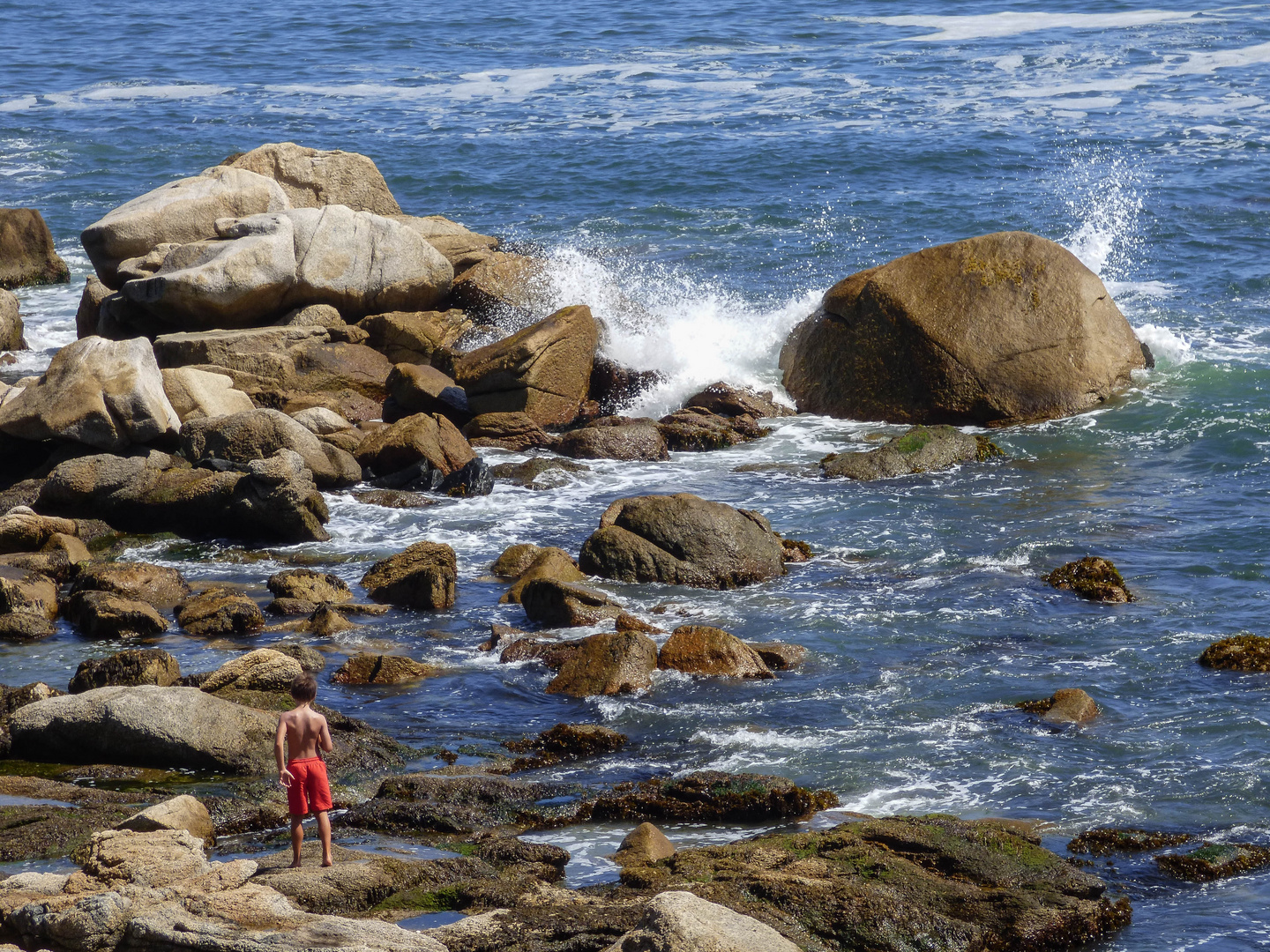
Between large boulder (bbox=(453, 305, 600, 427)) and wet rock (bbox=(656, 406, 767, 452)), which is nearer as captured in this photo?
wet rock (bbox=(656, 406, 767, 452))

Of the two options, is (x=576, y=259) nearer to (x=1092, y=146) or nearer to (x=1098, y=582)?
(x=1098, y=582)

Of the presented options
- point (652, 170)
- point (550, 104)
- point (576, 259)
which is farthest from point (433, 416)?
point (550, 104)

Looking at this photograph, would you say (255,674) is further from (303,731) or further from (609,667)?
(303,731)

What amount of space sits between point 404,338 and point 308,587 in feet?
23.6

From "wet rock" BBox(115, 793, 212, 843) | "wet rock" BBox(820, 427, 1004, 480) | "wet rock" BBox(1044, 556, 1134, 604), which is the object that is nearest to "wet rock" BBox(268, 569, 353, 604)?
"wet rock" BBox(115, 793, 212, 843)

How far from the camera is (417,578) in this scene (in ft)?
42.2

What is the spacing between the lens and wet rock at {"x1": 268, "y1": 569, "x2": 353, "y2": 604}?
1296cm

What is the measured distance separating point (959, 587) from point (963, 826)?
501cm

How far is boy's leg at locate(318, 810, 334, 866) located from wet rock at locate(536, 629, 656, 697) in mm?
3619

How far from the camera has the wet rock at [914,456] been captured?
16.3m

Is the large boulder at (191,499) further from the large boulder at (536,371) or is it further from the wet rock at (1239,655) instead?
the wet rock at (1239,655)

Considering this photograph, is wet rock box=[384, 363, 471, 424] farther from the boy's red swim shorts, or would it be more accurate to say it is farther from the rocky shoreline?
the boy's red swim shorts

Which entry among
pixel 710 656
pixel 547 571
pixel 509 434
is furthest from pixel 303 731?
pixel 509 434

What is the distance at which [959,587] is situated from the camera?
12.8 m
